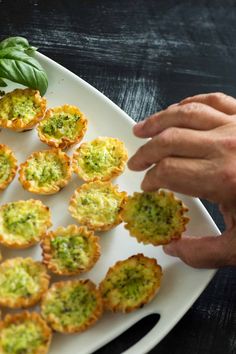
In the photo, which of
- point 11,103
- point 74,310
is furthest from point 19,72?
point 74,310

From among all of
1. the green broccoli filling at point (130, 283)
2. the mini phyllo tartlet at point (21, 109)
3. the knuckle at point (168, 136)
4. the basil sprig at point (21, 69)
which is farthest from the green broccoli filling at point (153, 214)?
the basil sprig at point (21, 69)

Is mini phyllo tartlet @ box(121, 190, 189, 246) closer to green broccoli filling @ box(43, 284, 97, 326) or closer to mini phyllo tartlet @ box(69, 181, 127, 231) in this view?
mini phyllo tartlet @ box(69, 181, 127, 231)

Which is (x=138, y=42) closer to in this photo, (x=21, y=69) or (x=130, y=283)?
(x=21, y=69)

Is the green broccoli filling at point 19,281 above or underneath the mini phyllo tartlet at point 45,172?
underneath

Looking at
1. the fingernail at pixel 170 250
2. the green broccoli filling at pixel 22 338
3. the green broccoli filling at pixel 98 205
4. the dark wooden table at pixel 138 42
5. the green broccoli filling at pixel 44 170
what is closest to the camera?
the green broccoli filling at pixel 22 338

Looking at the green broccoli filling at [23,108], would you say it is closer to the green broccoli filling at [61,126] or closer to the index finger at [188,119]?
the green broccoli filling at [61,126]

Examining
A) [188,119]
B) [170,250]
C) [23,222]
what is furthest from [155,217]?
[23,222]
